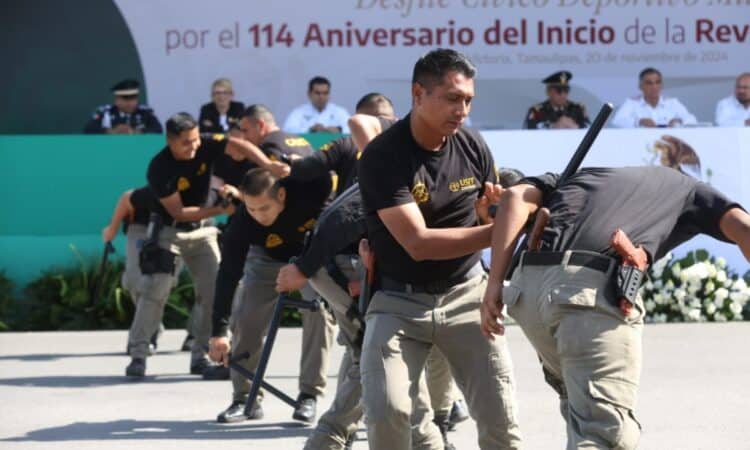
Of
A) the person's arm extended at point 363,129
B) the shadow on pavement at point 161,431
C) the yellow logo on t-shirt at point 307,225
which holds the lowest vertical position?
the shadow on pavement at point 161,431

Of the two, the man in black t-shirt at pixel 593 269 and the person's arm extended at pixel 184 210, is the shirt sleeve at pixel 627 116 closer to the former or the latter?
the person's arm extended at pixel 184 210

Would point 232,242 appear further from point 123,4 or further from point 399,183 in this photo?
point 123,4

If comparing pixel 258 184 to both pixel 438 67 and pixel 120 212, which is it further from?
pixel 120 212

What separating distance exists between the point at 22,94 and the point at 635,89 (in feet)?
24.0

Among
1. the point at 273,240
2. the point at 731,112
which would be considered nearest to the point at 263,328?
the point at 273,240

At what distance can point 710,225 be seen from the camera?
522cm

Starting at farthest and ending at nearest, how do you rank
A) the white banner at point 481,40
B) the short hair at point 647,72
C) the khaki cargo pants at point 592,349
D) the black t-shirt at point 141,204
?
the white banner at point 481,40 < the short hair at point 647,72 < the black t-shirt at point 141,204 < the khaki cargo pants at point 592,349

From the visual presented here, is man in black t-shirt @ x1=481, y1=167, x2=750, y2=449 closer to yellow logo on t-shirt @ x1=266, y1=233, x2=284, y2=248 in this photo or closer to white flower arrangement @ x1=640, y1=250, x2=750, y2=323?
yellow logo on t-shirt @ x1=266, y1=233, x2=284, y2=248

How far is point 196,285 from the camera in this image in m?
11.0

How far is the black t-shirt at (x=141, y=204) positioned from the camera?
1119 cm

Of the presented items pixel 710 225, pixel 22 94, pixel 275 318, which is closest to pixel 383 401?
pixel 710 225

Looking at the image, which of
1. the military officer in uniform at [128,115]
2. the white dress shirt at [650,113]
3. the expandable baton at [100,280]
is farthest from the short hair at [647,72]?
the expandable baton at [100,280]

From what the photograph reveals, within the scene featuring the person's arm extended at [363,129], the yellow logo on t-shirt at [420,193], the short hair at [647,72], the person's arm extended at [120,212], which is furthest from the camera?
the short hair at [647,72]

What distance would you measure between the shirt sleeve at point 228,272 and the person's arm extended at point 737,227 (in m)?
3.45
